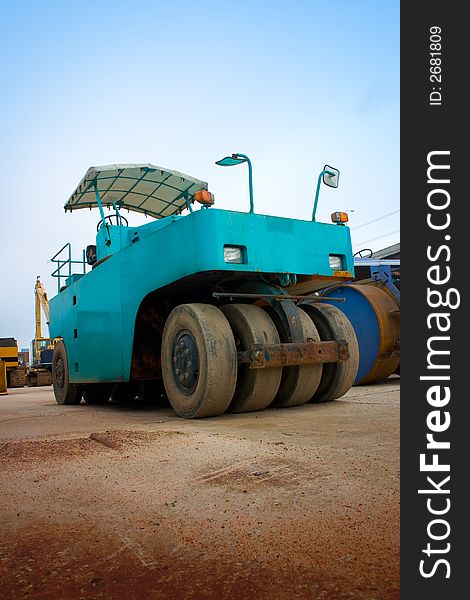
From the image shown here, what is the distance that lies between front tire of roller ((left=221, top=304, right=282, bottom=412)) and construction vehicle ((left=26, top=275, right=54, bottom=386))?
13611 millimetres

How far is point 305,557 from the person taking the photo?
141 centimetres

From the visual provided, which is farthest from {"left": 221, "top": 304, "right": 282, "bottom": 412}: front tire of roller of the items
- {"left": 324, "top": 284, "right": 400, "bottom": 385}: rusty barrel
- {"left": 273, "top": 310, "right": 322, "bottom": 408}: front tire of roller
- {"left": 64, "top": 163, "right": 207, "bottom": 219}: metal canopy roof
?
{"left": 324, "top": 284, "right": 400, "bottom": 385}: rusty barrel

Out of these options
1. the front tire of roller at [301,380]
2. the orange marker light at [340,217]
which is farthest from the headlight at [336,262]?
the front tire of roller at [301,380]

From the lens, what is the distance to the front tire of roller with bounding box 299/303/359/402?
5094 millimetres

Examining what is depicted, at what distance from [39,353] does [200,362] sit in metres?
25.2

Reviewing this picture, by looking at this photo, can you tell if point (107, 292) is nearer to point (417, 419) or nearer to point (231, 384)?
point (231, 384)

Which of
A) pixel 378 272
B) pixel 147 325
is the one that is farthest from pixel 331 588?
pixel 378 272

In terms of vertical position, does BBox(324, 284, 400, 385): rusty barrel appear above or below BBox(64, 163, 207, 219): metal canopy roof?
below

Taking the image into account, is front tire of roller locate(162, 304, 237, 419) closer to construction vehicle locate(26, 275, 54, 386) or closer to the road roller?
the road roller

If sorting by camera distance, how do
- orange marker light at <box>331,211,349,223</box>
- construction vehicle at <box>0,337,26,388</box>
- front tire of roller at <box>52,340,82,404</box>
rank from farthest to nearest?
construction vehicle at <box>0,337,26,388</box>
front tire of roller at <box>52,340,82,404</box>
orange marker light at <box>331,211,349,223</box>

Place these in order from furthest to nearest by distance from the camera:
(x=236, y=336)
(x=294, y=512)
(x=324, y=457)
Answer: (x=236, y=336), (x=324, y=457), (x=294, y=512)

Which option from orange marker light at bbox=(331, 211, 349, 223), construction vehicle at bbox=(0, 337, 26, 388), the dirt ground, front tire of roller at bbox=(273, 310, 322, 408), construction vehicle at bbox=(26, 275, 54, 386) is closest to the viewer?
Answer: the dirt ground

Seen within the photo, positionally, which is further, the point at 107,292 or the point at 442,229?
the point at 107,292

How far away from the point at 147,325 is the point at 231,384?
73.0 inches
